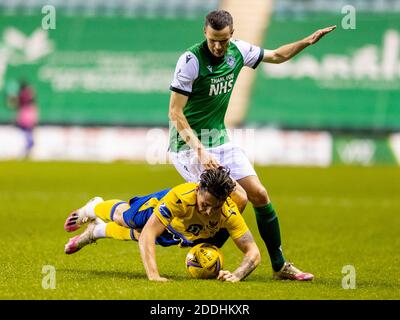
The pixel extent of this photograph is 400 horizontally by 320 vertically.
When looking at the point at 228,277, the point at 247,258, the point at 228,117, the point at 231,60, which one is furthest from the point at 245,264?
the point at 228,117

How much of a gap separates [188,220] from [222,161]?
69cm

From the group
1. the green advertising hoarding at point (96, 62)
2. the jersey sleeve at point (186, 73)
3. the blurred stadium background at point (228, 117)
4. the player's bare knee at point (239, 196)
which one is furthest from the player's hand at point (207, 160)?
the green advertising hoarding at point (96, 62)

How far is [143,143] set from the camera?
91.5 ft

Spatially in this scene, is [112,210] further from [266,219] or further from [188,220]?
[266,219]

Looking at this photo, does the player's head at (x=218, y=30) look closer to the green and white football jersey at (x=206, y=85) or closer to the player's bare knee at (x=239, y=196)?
the green and white football jersey at (x=206, y=85)

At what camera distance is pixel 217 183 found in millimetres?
7578

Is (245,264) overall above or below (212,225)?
below

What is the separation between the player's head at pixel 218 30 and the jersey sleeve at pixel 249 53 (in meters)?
0.57

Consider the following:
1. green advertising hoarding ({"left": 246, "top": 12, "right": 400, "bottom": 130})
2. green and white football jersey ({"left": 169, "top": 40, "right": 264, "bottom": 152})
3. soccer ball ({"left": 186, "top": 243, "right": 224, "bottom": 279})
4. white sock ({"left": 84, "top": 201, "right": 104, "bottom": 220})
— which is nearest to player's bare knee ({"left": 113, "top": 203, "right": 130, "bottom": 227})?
white sock ({"left": 84, "top": 201, "right": 104, "bottom": 220})

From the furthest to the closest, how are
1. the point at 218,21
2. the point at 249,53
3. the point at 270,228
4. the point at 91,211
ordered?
the point at 91,211 < the point at 249,53 < the point at 270,228 < the point at 218,21

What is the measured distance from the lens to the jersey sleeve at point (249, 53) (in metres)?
8.82

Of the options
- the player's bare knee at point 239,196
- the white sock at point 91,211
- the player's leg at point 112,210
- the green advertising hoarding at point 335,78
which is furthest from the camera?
the green advertising hoarding at point 335,78

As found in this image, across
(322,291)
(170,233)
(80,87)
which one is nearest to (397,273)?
(322,291)

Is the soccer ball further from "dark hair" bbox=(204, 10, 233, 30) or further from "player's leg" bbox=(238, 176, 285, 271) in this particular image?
"dark hair" bbox=(204, 10, 233, 30)
